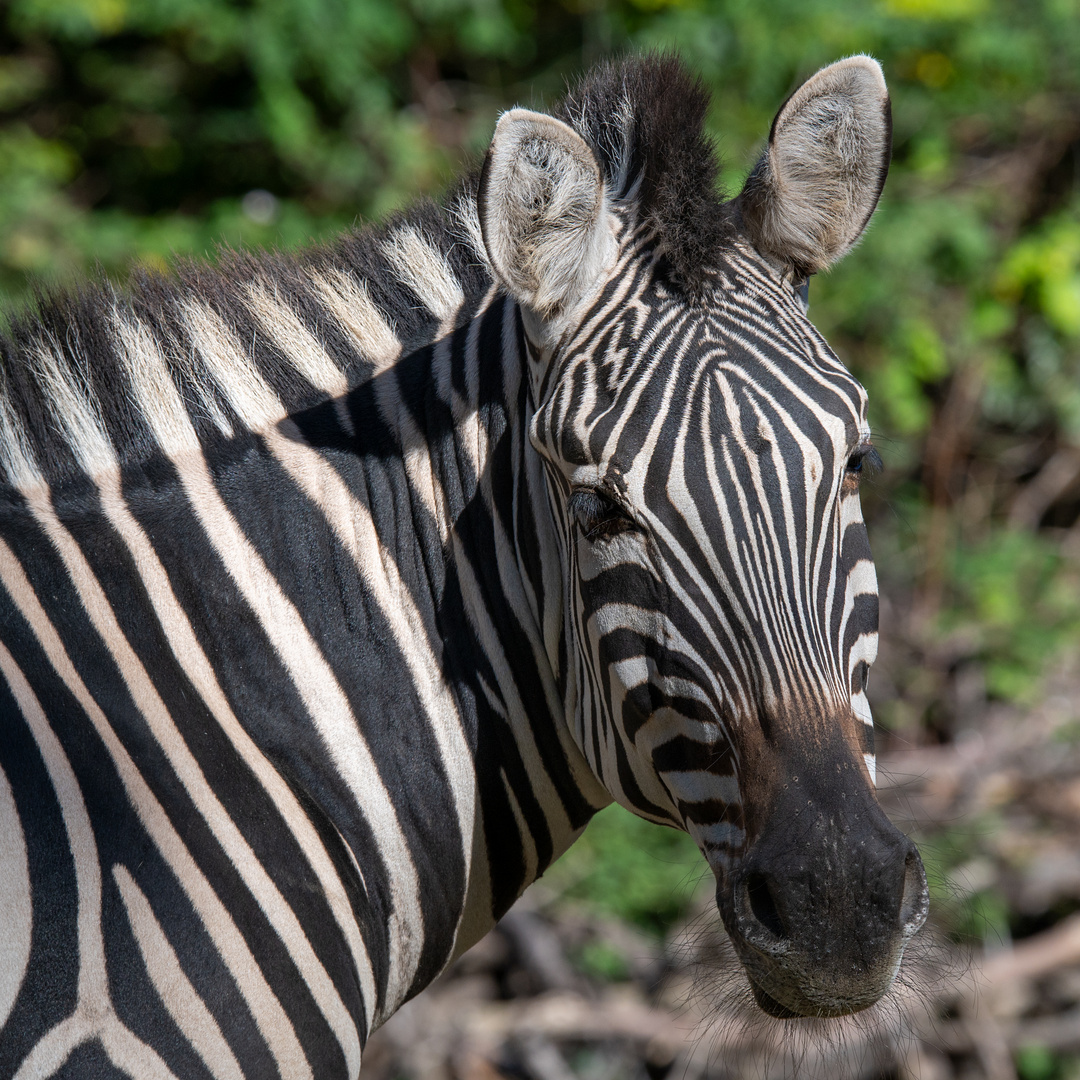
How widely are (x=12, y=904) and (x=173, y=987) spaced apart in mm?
296

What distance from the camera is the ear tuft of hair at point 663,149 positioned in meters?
2.07

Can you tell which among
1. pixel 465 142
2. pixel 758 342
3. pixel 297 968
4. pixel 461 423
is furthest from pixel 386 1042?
pixel 465 142

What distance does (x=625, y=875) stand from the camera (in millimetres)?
6008

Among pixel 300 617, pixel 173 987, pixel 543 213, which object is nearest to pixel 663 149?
pixel 543 213

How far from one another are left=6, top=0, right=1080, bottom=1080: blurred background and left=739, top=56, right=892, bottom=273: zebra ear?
4.43 m

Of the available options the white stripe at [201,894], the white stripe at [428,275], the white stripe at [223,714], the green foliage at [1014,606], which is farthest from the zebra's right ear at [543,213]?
the green foliage at [1014,606]

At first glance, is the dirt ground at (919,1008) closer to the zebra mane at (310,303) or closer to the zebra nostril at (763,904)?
the zebra nostril at (763,904)

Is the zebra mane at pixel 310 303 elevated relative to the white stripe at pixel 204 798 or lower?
elevated

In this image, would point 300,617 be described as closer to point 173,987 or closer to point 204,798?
point 204,798

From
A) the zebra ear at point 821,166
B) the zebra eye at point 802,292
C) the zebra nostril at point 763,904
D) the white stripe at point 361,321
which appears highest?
the white stripe at point 361,321

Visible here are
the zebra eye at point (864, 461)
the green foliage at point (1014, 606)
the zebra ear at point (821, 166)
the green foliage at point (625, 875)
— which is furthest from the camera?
the green foliage at point (1014, 606)

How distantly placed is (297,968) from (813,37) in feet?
24.0

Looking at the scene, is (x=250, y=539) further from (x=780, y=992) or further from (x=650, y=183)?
(x=780, y=992)

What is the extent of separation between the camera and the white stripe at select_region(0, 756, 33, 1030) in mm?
1653
